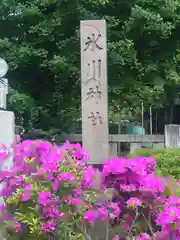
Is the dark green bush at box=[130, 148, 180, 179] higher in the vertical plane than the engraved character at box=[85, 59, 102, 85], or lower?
lower

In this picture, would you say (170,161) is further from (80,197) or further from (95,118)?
(80,197)

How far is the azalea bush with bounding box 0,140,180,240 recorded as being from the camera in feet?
5.90

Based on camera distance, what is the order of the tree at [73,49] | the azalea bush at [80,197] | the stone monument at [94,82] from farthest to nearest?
the tree at [73,49]
the stone monument at [94,82]
the azalea bush at [80,197]

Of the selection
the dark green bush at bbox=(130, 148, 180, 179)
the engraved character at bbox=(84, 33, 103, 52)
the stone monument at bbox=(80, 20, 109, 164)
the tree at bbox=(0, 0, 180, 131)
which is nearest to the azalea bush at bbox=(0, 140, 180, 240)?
the stone monument at bbox=(80, 20, 109, 164)

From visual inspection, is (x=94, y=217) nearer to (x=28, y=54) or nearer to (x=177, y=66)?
(x=28, y=54)

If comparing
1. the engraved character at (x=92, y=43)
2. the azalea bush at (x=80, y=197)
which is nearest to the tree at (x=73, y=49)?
the engraved character at (x=92, y=43)

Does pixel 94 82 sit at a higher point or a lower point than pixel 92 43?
lower

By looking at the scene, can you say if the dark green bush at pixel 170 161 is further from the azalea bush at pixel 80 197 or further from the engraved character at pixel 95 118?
the azalea bush at pixel 80 197

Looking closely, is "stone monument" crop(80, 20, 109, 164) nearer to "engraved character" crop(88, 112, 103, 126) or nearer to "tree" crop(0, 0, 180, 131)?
"engraved character" crop(88, 112, 103, 126)

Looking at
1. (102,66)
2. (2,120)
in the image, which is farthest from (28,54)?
(2,120)

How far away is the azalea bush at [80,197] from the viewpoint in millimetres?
1800

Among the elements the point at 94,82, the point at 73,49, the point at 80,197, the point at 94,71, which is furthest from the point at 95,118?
the point at 80,197

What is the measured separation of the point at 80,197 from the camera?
188 cm

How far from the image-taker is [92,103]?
6539 mm
